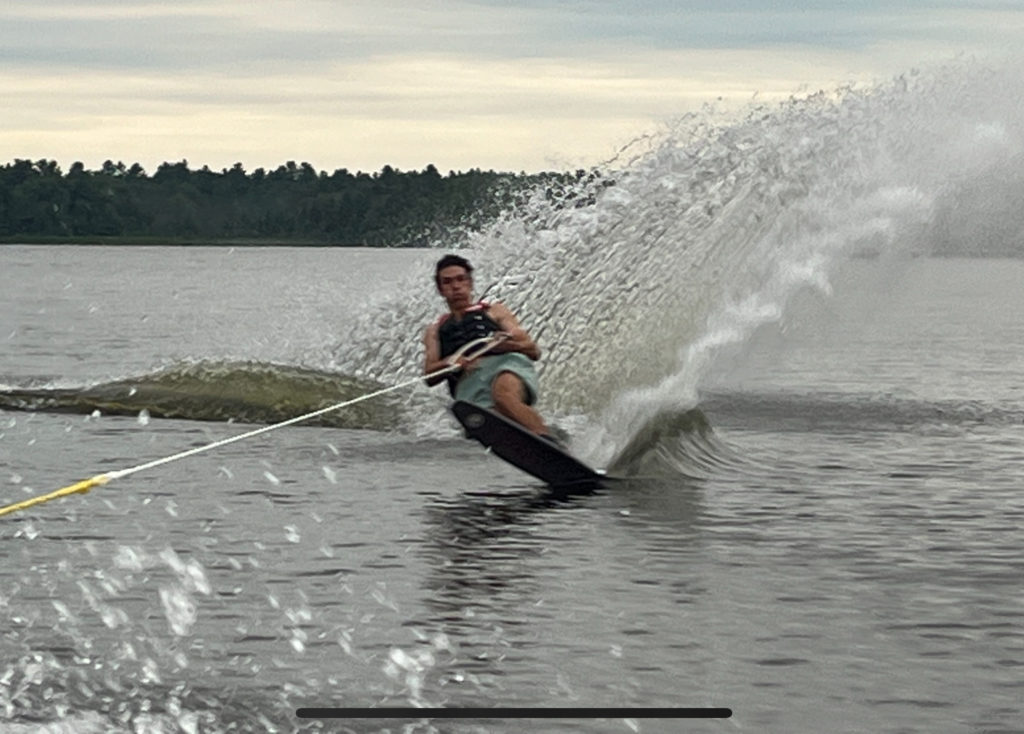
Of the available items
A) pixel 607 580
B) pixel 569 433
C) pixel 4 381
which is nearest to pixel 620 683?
pixel 607 580

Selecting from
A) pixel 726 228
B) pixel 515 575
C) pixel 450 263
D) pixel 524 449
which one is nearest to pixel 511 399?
pixel 524 449

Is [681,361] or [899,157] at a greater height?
[899,157]

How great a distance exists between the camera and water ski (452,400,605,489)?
629 inches

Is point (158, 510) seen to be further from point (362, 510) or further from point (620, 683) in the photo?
point (620, 683)

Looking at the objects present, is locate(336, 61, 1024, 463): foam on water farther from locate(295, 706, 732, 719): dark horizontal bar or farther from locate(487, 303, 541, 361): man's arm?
locate(295, 706, 732, 719): dark horizontal bar

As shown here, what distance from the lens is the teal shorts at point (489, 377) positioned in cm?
1655

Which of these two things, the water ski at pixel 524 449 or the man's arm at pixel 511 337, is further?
the man's arm at pixel 511 337

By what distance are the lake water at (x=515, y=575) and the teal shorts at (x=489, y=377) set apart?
2.77 ft

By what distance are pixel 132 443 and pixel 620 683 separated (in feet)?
39.4

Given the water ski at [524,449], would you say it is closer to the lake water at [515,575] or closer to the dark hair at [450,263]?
the lake water at [515,575]

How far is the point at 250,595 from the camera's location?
12492 millimetres

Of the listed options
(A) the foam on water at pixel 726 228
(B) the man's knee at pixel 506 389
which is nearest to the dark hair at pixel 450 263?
(B) the man's knee at pixel 506 389

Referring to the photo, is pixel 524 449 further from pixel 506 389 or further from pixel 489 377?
pixel 489 377

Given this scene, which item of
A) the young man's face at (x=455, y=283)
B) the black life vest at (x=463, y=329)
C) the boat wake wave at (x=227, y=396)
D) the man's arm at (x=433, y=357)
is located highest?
the young man's face at (x=455, y=283)
